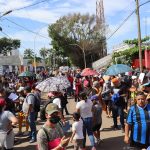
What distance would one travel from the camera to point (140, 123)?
6.84m

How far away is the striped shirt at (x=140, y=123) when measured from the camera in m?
6.82

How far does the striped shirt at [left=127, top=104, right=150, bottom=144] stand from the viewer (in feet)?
22.4

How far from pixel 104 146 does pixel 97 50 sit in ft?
217

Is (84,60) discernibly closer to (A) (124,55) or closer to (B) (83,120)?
(A) (124,55)

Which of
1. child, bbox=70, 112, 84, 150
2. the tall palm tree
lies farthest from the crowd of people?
the tall palm tree

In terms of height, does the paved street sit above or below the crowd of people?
below

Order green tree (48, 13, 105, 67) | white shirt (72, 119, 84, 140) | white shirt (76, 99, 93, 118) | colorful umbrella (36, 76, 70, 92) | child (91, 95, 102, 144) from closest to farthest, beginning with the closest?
white shirt (72, 119, 84, 140), white shirt (76, 99, 93, 118), child (91, 95, 102, 144), colorful umbrella (36, 76, 70, 92), green tree (48, 13, 105, 67)

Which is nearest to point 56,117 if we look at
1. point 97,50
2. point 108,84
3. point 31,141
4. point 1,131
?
point 1,131

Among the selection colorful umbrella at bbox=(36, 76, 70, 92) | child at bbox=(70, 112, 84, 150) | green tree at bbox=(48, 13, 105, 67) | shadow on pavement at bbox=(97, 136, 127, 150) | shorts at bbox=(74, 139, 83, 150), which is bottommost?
shadow on pavement at bbox=(97, 136, 127, 150)

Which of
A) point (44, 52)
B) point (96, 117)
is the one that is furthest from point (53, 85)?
point (44, 52)

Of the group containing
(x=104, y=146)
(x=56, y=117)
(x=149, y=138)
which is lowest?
(x=104, y=146)

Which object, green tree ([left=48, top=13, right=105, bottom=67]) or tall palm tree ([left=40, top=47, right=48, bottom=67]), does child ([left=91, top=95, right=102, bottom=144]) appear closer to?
green tree ([left=48, top=13, right=105, bottom=67])

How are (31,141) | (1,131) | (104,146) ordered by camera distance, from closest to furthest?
(1,131), (104,146), (31,141)

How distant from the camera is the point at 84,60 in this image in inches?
3088
